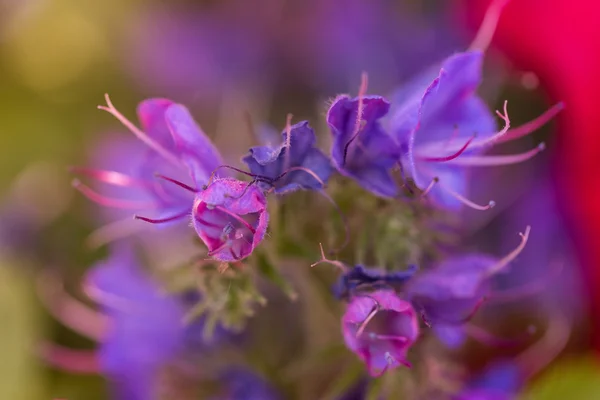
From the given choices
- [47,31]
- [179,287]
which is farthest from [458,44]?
[47,31]

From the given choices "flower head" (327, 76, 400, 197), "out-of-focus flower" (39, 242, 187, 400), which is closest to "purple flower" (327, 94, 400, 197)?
"flower head" (327, 76, 400, 197)

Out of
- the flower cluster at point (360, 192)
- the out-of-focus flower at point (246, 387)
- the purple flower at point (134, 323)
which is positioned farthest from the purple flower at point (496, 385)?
the purple flower at point (134, 323)

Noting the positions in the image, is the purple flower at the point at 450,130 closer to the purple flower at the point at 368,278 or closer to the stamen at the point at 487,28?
the purple flower at the point at 368,278

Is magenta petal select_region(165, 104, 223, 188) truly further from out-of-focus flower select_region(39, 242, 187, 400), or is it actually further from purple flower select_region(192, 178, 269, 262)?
out-of-focus flower select_region(39, 242, 187, 400)

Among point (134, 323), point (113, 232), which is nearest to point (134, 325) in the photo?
point (134, 323)

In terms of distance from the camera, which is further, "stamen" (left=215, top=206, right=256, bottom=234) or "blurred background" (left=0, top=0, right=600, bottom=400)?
"blurred background" (left=0, top=0, right=600, bottom=400)

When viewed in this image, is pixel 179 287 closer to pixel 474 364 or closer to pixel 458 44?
pixel 474 364

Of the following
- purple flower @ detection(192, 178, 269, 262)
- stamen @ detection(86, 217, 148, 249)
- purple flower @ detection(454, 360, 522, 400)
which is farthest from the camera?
stamen @ detection(86, 217, 148, 249)
